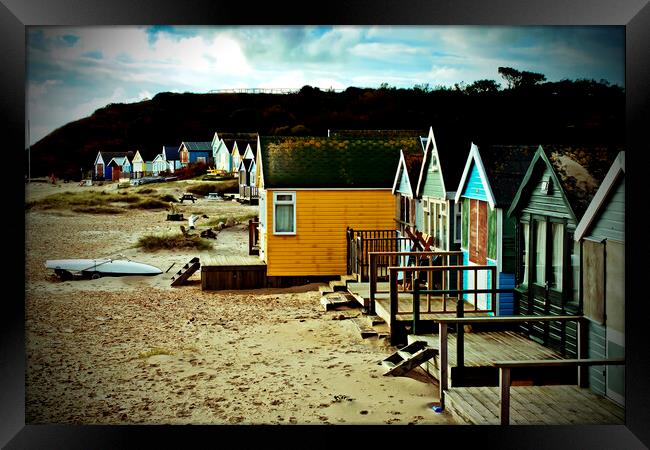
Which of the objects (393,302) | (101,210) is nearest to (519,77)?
(393,302)

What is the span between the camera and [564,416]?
7180 millimetres

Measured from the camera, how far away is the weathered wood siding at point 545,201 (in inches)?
339

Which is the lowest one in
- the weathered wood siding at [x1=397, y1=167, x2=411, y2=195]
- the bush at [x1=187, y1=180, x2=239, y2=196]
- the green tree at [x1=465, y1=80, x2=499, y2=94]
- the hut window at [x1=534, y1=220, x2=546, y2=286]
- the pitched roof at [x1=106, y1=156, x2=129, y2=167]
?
the hut window at [x1=534, y1=220, x2=546, y2=286]

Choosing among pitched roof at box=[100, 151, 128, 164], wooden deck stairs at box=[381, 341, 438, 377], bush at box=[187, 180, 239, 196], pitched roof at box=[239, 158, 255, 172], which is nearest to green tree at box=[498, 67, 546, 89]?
wooden deck stairs at box=[381, 341, 438, 377]

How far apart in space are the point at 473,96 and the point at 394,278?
2.78 m

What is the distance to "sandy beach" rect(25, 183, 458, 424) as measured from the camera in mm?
8445

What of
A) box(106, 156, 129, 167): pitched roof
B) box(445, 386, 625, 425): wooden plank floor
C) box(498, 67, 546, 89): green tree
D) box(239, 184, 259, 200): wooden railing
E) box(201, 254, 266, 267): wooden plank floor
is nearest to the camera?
box(445, 386, 625, 425): wooden plank floor

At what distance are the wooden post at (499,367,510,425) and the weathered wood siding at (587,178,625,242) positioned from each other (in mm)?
1965

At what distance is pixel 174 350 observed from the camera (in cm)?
1105

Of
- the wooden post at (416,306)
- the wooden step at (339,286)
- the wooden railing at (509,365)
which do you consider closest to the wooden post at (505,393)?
the wooden railing at (509,365)

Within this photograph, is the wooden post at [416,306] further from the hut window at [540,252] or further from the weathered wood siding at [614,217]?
the weathered wood siding at [614,217]

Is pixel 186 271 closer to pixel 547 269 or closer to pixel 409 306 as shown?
pixel 409 306

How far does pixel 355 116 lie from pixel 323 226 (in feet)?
14.5

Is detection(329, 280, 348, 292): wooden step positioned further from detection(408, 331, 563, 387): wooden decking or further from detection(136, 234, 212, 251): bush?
detection(408, 331, 563, 387): wooden decking
